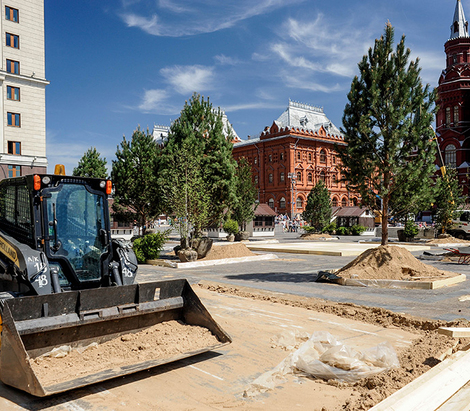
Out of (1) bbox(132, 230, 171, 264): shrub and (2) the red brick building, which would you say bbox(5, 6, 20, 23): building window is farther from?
(2) the red brick building

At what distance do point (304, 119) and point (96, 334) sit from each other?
78022mm

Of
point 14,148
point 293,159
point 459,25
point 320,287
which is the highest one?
point 459,25

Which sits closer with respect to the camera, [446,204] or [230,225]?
[446,204]

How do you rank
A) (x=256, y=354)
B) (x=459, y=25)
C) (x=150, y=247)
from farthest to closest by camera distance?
(x=459, y=25)
(x=150, y=247)
(x=256, y=354)

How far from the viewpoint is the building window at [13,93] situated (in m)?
34.7

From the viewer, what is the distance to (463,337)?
6.42 m

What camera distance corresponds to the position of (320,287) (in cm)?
1259

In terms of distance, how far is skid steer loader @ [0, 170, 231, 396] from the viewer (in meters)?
4.74

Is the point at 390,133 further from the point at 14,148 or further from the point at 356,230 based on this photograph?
the point at 356,230

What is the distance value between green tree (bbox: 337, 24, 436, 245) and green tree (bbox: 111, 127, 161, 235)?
59.4 ft

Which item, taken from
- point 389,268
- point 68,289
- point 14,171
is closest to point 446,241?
point 389,268

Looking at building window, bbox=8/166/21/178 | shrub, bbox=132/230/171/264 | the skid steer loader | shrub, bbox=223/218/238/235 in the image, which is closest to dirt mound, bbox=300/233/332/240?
shrub, bbox=223/218/238/235

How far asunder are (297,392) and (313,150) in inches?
2960

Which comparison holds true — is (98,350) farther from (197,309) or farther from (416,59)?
(416,59)
